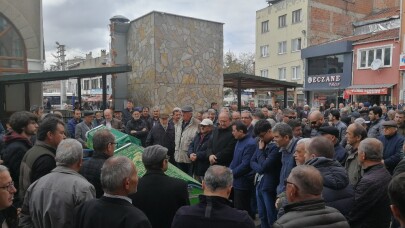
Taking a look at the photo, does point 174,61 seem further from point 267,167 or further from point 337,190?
point 337,190

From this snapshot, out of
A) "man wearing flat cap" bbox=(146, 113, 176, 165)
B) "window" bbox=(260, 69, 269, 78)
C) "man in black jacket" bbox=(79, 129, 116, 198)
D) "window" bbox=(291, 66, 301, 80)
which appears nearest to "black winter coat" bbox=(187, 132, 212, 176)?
"man wearing flat cap" bbox=(146, 113, 176, 165)

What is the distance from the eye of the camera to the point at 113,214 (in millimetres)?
2430

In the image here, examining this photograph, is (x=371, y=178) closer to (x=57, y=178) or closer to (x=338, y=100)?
(x=57, y=178)

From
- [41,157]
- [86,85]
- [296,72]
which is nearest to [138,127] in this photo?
[41,157]

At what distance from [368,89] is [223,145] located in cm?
2213

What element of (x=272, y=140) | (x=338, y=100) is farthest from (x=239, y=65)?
(x=272, y=140)

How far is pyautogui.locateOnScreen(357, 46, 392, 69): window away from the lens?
2425cm

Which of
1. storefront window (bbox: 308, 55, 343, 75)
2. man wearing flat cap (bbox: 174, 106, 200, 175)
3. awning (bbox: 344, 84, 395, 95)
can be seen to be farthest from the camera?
storefront window (bbox: 308, 55, 343, 75)

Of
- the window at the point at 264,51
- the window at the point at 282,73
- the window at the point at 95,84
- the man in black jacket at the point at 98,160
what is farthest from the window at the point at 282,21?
the man in black jacket at the point at 98,160

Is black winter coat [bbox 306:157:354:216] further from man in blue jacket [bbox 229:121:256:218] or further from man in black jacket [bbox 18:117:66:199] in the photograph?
man in black jacket [bbox 18:117:66:199]

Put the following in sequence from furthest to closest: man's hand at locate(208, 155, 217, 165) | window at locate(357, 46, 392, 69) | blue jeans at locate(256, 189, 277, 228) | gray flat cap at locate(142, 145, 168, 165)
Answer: window at locate(357, 46, 392, 69)
man's hand at locate(208, 155, 217, 165)
blue jeans at locate(256, 189, 277, 228)
gray flat cap at locate(142, 145, 168, 165)

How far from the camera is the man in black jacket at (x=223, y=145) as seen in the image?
595 cm

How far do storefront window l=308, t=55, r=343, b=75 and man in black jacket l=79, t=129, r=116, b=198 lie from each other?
27.6 m

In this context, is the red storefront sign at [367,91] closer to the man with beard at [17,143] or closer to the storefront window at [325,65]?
the storefront window at [325,65]
